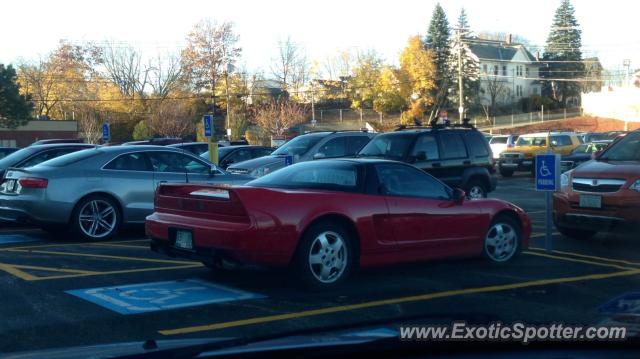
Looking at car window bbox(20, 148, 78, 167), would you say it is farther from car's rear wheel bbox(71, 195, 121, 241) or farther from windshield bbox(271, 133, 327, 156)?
windshield bbox(271, 133, 327, 156)

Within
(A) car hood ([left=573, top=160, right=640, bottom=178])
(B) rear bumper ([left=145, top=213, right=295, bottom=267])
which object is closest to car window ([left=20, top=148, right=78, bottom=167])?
(B) rear bumper ([left=145, top=213, right=295, bottom=267])

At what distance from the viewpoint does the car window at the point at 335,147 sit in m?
18.3

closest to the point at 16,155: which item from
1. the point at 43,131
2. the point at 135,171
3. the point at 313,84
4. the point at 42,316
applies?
the point at 135,171

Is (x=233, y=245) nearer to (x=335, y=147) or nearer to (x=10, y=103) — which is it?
(x=335, y=147)

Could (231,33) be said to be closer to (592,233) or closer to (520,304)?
(592,233)

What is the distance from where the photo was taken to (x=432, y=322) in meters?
3.05

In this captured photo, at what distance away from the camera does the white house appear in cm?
7905

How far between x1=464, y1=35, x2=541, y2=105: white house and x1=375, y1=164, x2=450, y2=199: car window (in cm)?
6975

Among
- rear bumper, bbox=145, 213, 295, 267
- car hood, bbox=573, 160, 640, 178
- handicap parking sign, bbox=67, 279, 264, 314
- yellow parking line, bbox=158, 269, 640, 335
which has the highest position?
car hood, bbox=573, 160, 640, 178

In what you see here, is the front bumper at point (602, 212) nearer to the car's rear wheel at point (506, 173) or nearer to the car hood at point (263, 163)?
the car hood at point (263, 163)

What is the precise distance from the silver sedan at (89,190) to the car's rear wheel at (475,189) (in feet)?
20.3

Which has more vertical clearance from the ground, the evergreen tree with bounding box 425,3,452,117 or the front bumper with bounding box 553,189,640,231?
the evergreen tree with bounding box 425,3,452,117

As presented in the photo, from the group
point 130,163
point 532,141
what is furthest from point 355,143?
point 532,141

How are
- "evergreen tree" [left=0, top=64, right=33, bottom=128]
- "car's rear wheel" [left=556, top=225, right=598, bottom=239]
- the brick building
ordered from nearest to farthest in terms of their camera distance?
"car's rear wheel" [left=556, top=225, right=598, bottom=239]
"evergreen tree" [left=0, top=64, right=33, bottom=128]
the brick building
